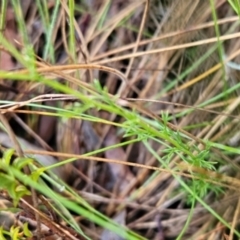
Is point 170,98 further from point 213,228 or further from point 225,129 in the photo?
point 213,228

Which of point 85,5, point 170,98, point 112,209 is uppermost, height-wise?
point 85,5

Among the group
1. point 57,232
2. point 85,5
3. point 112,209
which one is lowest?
point 112,209

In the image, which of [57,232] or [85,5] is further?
[85,5]

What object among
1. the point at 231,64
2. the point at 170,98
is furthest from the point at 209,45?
the point at 170,98

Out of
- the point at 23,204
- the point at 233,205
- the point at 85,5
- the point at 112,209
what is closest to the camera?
the point at 23,204

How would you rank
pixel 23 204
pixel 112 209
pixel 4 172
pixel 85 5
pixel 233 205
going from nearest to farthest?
pixel 4 172
pixel 23 204
pixel 233 205
pixel 112 209
pixel 85 5

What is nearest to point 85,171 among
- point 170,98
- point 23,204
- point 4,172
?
point 170,98

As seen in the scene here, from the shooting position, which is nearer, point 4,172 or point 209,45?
point 4,172

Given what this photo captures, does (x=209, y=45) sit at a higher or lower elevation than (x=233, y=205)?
higher

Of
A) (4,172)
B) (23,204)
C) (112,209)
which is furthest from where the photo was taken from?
(112,209)

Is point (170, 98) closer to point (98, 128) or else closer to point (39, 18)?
point (98, 128)
